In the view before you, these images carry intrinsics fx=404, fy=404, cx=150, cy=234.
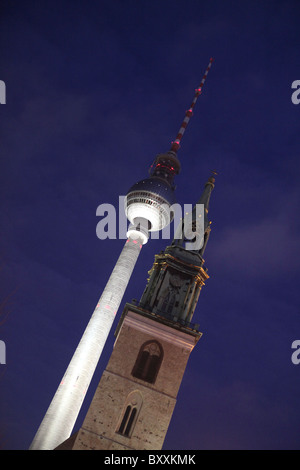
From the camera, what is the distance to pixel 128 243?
67.8 m

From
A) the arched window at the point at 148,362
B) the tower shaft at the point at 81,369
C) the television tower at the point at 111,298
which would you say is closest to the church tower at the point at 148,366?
the arched window at the point at 148,362

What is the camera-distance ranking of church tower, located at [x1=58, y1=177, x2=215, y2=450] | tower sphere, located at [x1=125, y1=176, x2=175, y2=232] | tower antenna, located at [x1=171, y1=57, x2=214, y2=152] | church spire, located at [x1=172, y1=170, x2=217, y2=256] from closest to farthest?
1. church tower, located at [x1=58, y1=177, x2=215, y2=450]
2. church spire, located at [x1=172, y1=170, x2=217, y2=256]
3. tower sphere, located at [x1=125, y1=176, x2=175, y2=232]
4. tower antenna, located at [x1=171, y1=57, x2=214, y2=152]

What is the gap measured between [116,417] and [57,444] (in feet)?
58.7

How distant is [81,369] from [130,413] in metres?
20.8

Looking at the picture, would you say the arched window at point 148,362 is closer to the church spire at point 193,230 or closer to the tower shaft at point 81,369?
the church spire at point 193,230

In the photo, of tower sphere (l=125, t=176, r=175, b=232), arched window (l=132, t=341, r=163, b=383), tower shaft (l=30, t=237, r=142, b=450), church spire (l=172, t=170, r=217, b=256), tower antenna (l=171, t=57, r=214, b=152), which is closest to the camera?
arched window (l=132, t=341, r=163, b=383)

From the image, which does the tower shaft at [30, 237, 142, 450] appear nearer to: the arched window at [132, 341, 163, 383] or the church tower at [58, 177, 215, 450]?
the church tower at [58, 177, 215, 450]

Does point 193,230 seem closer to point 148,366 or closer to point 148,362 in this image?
point 148,362

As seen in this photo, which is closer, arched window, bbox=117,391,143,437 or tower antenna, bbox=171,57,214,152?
arched window, bbox=117,391,143,437

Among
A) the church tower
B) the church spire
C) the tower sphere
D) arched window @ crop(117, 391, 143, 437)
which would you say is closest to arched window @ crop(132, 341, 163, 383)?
the church tower

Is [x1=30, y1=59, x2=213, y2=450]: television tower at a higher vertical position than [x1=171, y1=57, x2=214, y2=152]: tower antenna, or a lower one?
lower

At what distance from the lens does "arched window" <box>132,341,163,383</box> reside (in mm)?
36781
